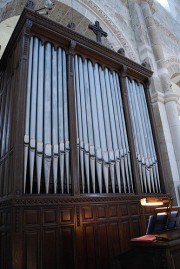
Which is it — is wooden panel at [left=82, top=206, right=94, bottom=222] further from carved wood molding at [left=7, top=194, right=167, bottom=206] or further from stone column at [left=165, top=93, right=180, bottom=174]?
stone column at [left=165, top=93, right=180, bottom=174]

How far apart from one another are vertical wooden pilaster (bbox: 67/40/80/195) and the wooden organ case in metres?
0.02

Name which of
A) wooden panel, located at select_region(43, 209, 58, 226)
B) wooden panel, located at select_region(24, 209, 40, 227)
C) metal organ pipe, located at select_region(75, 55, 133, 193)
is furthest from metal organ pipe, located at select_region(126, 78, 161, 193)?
wooden panel, located at select_region(24, 209, 40, 227)

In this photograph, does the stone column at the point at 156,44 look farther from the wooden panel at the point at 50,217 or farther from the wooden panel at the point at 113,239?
the wooden panel at the point at 50,217

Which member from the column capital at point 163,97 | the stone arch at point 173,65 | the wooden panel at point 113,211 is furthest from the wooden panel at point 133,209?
the stone arch at point 173,65

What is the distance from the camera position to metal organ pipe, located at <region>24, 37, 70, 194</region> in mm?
3088

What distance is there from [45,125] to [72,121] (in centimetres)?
47

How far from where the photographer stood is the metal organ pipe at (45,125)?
309 centimetres

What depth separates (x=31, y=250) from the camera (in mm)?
2633

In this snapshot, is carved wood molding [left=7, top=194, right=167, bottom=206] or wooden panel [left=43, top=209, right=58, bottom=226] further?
wooden panel [left=43, top=209, right=58, bottom=226]

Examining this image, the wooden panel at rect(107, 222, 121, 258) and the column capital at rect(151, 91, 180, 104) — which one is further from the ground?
the column capital at rect(151, 91, 180, 104)

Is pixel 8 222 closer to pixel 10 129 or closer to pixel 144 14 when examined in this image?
pixel 10 129

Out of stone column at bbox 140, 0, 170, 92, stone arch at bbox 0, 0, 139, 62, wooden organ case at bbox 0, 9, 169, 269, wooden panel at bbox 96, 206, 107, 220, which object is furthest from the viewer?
stone column at bbox 140, 0, 170, 92

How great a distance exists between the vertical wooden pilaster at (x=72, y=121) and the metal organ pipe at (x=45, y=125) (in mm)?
67

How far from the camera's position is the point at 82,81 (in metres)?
4.35
